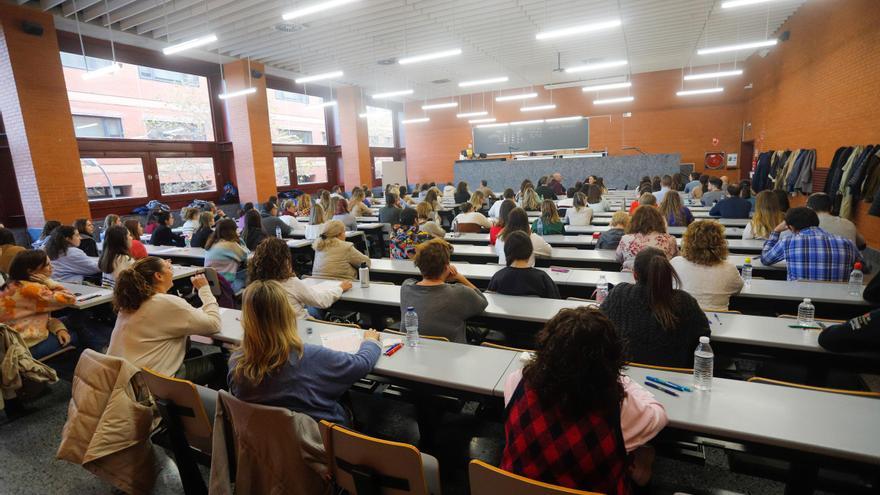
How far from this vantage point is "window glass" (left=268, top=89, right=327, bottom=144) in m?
14.0

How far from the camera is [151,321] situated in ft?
8.39

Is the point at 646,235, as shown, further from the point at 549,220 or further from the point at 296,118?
the point at 296,118

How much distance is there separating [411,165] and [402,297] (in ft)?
56.2

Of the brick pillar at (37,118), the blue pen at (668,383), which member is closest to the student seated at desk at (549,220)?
the blue pen at (668,383)

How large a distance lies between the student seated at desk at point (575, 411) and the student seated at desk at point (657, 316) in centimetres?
88

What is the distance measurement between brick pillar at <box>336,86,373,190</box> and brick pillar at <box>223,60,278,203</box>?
3.40 metres

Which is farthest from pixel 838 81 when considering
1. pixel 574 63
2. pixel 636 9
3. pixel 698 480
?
pixel 698 480

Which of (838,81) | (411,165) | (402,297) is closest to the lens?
(402,297)

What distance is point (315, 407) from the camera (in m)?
1.96

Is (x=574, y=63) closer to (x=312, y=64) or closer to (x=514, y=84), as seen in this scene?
(x=514, y=84)

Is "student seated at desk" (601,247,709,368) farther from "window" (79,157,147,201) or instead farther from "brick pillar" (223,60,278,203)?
"brick pillar" (223,60,278,203)

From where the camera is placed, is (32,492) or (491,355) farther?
(32,492)

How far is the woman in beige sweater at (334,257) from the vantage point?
4.45m

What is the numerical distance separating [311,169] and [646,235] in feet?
43.1
